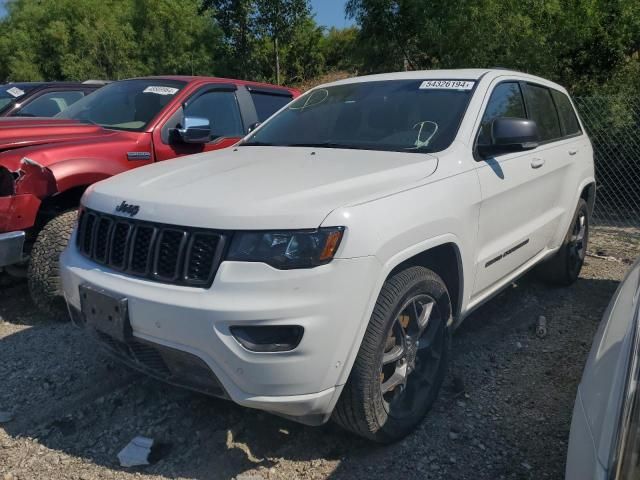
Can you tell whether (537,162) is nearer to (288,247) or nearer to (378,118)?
(378,118)

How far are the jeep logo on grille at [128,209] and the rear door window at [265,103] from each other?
3.35 m

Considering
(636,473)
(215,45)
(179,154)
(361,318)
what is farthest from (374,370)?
(215,45)

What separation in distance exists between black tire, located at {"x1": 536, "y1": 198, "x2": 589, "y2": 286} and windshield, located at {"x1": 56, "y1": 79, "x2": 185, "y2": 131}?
139 inches

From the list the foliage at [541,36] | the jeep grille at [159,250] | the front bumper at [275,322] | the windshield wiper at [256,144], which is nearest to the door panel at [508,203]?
the front bumper at [275,322]

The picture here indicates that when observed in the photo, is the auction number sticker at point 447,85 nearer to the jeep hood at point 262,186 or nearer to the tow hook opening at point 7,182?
the jeep hood at point 262,186

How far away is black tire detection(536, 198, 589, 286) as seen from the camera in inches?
184

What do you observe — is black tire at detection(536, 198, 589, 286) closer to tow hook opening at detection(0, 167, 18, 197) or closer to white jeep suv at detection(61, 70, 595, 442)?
white jeep suv at detection(61, 70, 595, 442)

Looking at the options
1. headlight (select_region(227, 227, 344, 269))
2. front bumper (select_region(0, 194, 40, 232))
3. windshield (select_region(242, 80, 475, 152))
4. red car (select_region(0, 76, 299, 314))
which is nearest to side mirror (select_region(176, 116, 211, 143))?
red car (select_region(0, 76, 299, 314))

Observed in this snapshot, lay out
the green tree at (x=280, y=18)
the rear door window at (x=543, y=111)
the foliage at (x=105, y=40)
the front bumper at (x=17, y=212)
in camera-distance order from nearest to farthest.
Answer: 1. the front bumper at (x=17, y=212)
2. the rear door window at (x=543, y=111)
3. the green tree at (x=280, y=18)
4. the foliage at (x=105, y=40)

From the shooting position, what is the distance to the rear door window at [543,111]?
13.5 feet

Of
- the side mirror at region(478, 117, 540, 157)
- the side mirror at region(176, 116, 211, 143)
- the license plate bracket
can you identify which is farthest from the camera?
the side mirror at region(176, 116, 211, 143)

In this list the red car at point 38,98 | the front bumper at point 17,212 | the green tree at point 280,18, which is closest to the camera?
the front bumper at point 17,212

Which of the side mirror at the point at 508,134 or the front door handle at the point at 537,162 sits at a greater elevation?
the side mirror at the point at 508,134

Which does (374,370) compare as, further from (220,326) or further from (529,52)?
(529,52)
